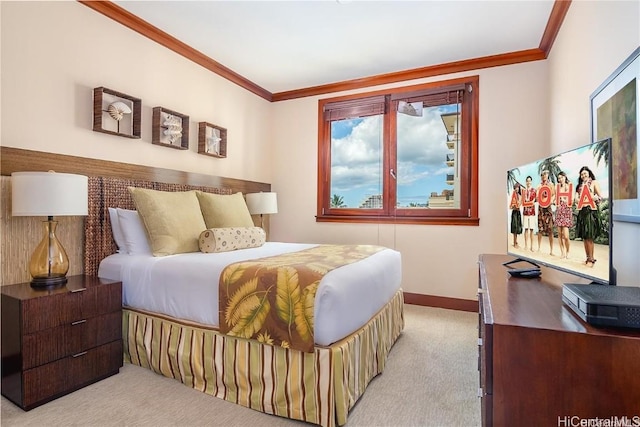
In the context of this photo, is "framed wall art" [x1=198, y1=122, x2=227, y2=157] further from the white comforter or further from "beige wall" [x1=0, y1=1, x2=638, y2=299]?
the white comforter

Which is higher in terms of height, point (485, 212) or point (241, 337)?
point (485, 212)

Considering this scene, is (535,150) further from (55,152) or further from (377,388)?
(55,152)

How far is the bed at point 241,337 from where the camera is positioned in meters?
1.60

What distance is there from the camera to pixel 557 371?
0.88 metres

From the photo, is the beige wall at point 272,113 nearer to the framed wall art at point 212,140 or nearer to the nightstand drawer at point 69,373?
the framed wall art at point 212,140

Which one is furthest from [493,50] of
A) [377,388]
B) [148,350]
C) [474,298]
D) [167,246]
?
[148,350]

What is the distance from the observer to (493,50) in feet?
10.9

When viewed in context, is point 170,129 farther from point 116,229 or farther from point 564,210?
point 564,210

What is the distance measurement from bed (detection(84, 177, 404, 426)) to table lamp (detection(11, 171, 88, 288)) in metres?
0.37

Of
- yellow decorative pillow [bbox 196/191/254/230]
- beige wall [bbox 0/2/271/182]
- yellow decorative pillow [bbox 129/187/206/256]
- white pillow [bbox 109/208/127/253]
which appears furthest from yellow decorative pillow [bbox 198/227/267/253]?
beige wall [bbox 0/2/271/182]

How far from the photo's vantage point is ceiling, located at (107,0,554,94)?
264cm

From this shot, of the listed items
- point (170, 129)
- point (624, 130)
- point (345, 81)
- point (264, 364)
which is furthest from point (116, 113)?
point (624, 130)

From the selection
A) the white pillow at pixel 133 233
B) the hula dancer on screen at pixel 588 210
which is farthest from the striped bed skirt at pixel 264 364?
the hula dancer on screen at pixel 588 210

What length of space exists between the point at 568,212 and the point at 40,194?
2631 mm
